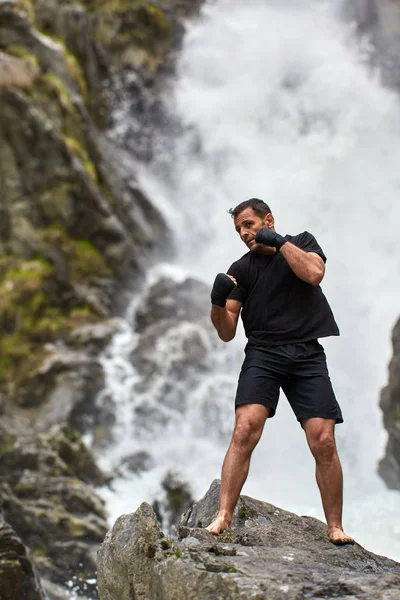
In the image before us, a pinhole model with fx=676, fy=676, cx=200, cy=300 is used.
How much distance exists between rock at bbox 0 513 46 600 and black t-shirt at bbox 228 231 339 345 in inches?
109

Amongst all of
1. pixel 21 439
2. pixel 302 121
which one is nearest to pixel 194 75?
pixel 302 121

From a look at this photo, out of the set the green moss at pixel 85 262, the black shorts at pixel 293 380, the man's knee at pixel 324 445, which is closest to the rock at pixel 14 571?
Result: the black shorts at pixel 293 380

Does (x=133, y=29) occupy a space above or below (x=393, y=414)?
above

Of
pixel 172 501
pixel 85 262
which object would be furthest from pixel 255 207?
pixel 85 262

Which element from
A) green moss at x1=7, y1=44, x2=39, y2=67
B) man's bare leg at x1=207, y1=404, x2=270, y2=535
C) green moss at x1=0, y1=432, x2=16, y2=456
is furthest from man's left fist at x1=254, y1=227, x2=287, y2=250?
green moss at x1=7, y1=44, x2=39, y2=67

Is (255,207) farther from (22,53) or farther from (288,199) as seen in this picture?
(288,199)

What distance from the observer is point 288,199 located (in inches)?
878

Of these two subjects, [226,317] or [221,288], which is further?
[226,317]

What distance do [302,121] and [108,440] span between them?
1702 centimetres

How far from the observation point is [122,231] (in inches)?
676

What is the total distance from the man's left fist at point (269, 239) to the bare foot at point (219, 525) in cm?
156

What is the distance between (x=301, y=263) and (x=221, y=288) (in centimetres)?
49

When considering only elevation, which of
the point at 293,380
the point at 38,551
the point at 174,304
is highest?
the point at 174,304

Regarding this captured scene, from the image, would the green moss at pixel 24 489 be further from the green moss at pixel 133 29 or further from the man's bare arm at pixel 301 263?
the green moss at pixel 133 29
